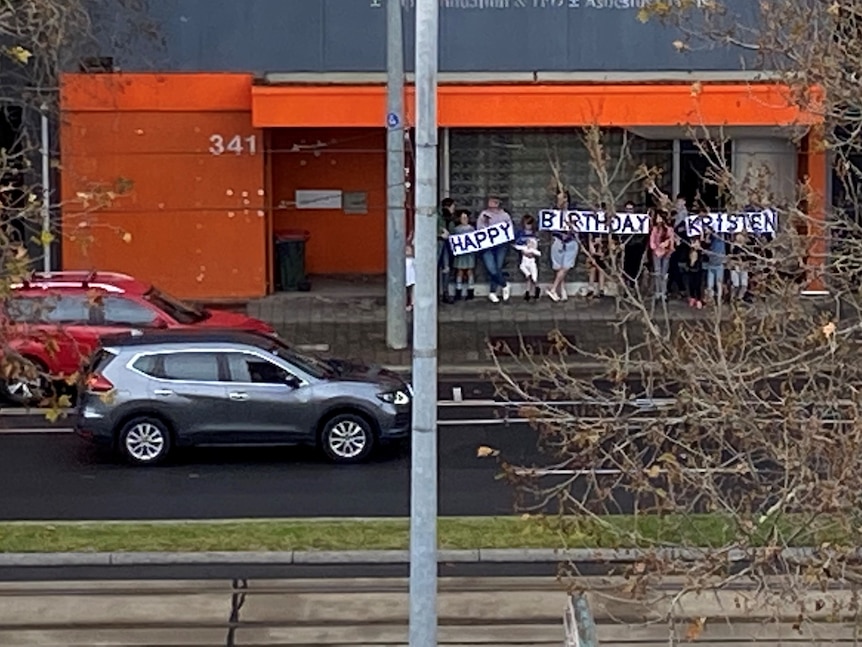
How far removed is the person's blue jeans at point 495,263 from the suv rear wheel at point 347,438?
33.5 ft

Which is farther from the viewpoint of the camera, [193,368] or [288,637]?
[193,368]

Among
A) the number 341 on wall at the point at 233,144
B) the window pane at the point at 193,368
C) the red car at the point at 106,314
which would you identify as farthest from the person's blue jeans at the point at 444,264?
the window pane at the point at 193,368

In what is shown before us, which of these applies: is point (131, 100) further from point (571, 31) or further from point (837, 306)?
point (837, 306)

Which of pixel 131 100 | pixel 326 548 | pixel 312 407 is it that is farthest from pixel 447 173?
pixel 326 548

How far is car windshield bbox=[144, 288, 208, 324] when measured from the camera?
21.9 metres

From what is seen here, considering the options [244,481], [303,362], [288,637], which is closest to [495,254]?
[303,362]

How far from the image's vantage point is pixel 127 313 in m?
21.6

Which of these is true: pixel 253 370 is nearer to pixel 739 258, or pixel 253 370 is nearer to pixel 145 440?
pixel 145 440

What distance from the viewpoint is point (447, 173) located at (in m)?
29.2

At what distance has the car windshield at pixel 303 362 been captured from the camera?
18.2 metres

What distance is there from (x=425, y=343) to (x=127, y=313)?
1350cm

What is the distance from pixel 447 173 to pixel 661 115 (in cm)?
397

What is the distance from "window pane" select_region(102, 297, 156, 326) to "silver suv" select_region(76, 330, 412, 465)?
3311 millimetres

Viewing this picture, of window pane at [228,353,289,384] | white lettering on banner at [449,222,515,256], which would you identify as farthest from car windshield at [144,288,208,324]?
white lettering on banner at [449,222,515,256]
